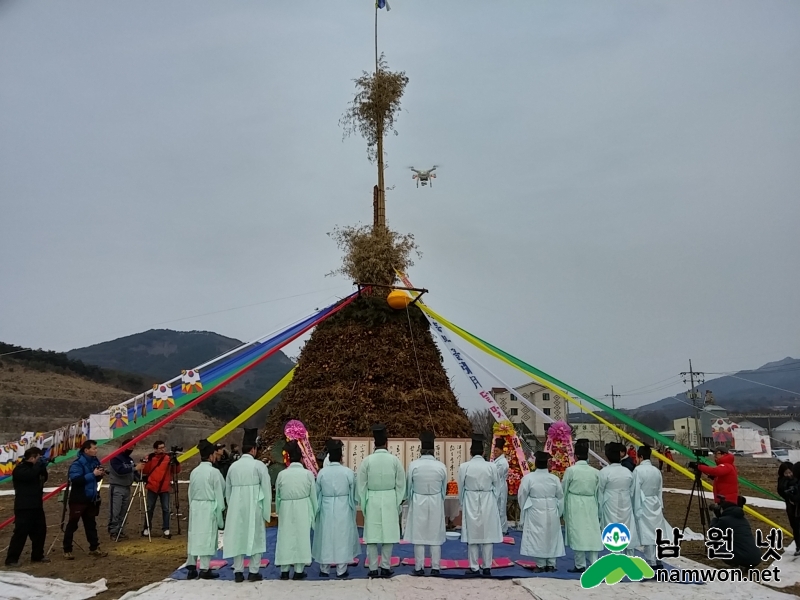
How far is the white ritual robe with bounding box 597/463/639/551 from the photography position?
23.1 feet

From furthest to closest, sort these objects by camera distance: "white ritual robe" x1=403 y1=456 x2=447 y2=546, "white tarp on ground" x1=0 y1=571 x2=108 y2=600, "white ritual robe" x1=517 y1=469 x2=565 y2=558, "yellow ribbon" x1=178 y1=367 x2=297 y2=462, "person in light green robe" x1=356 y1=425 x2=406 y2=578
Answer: "yellow ribbon" x1=178 y1=367 x2=297 y2=462 → "white ritual robe" x1=517 y1=469 x2=565 y2=558 → "white ritual robe" x1=403 y1=456 x2=447 y2=546 → "person in light green robe" x1=356 y1=425 x2=406 y2=578 → "white tarp on ground" x1=0 y1=571 x2=108 y2=600

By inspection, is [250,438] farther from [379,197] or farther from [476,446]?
[379,197]

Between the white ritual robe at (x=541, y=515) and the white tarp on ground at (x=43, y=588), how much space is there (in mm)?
4732

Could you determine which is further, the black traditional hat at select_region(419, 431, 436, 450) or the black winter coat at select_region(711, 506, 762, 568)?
the black traditional hat at select_region(419, 431, 436, 450)

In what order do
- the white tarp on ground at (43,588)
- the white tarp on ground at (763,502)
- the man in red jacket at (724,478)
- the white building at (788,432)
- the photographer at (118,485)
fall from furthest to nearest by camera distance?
the white building at (788,432) → the white tarp on ground at (763,502) → the photographer at (118,485) → the man in red jacket at (724,478) → the white tarp on ground at (43,588)

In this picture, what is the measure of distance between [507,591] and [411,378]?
171 inches

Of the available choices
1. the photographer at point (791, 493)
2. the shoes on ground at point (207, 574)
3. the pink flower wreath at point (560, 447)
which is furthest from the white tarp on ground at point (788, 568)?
the shoes on ground at point (207, 574)

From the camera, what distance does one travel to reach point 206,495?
21.6 feet

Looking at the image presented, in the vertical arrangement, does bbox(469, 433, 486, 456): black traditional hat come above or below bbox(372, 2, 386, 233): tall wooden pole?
below

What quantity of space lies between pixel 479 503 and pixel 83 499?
17.2ft

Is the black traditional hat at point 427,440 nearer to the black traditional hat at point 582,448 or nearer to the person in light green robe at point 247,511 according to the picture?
the person in light green robe at point 247,511

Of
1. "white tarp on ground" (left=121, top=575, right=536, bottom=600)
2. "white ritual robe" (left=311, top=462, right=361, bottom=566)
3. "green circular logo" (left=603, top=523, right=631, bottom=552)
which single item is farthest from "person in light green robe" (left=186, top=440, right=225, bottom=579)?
"green circular logo" (left=603, top=523, right=631, bottom=552)

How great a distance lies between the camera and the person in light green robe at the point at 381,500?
21.2ft

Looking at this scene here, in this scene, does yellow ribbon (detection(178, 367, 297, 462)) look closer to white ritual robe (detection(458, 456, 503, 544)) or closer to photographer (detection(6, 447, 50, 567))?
photographer (detection(6, 447, 50, 567))
